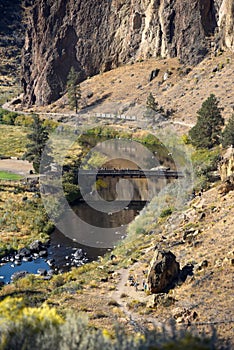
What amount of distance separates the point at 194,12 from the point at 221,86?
19003mm

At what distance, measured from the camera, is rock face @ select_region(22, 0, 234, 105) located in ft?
291

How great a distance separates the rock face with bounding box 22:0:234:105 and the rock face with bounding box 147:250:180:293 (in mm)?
68818

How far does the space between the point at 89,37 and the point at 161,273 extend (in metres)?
79.3

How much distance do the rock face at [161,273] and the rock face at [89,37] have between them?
6882cm

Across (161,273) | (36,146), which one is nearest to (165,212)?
(161,273)

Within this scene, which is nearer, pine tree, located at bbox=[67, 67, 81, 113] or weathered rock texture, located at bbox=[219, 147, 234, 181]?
weathered rock texture, located at bbox=[219, 147, 234, 181]

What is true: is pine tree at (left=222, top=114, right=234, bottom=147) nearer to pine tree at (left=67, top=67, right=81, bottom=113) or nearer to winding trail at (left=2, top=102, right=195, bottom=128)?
winding trail at (left=2, top=102, right=195, bottom=128)

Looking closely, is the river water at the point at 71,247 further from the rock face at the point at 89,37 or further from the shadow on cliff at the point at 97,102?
the rock face at the point at 89,37

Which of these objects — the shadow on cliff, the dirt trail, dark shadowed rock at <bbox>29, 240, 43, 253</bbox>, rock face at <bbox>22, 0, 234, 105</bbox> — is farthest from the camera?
rock face at <bbox>22, 0, 234, 105</bbox>

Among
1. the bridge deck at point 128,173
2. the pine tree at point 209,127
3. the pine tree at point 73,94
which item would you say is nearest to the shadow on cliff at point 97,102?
the pine tree at point 73,94

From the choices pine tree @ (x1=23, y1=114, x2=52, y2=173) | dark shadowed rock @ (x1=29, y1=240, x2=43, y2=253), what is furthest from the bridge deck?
dark shadowed rock @ (x1=29, y1=240, x2=43, y2=253)

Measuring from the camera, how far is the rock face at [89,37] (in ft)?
291

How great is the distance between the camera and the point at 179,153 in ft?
184

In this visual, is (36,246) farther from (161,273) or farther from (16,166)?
(16,166)
